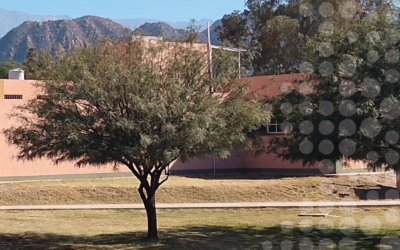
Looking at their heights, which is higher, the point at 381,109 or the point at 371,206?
the point at 381,109

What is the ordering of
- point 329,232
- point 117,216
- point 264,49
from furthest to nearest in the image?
point 264,49 < point 117,216 < point 329,232

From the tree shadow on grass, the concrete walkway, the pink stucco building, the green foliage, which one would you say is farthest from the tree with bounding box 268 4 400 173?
the green foliage

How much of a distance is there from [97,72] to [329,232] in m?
8.17

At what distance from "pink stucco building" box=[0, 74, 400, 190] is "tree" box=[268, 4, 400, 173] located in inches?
438

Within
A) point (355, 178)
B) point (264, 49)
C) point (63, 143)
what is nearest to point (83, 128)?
point (63, 143)

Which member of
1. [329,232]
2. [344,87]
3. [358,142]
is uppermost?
[344,87]

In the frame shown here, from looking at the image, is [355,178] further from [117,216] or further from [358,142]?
[358,142]

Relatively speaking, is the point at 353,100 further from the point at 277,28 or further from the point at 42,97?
the point at 277,28

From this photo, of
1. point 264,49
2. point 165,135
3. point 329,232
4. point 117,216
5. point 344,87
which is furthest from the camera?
point 264,49

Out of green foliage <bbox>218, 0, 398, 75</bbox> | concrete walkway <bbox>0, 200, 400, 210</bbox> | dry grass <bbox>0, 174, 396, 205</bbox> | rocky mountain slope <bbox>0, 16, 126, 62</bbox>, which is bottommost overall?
concrete walkway <bbox>0, 200, 400, 210</bbox>

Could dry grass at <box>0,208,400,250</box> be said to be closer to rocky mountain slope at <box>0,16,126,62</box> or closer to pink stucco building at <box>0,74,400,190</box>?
pink stucco building at <box>0,74,400,190</box>

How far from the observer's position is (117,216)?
21062 mm

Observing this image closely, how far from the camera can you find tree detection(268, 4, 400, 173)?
12867 millimetres

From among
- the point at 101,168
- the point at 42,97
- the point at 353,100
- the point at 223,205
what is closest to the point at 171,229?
the point at 223,205
